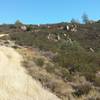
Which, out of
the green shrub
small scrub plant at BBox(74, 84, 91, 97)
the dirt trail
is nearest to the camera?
the dirt trail

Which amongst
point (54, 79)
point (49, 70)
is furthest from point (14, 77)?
point (49, 70)

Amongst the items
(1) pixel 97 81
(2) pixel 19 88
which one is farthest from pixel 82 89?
(2) pixel 19 88

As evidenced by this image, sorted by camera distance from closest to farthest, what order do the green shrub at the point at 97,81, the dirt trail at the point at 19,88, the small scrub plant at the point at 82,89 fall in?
the dirt trail at the point at 19,88
the small scrub plant at the point at 82,89
the green shrub at the point at 97,81

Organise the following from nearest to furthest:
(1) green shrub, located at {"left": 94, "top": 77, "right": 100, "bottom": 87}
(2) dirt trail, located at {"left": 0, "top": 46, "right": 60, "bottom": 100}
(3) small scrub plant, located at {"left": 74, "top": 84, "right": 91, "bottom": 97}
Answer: (2) dirt trail, located at {"left": 0, "top": 46, "right": 60, "bottom": 100} → (3) small scrub plant, located at {"left": 74, "top": 84, "right": 91, "bottom": 97} → (1) green shrub, located at {"left": 94, "top": 77, "right": 100, "bottom": 87}

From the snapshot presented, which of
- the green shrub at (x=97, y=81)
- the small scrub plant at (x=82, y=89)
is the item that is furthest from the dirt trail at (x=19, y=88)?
the green shrub at (x=97, y=81)

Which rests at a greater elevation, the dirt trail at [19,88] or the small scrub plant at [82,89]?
the dirt trail at [19,88]

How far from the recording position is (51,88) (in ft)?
54.7

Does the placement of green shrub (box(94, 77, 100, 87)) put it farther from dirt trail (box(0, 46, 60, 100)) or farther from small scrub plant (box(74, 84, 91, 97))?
dirt trail (box(0, 46, 60, 100))

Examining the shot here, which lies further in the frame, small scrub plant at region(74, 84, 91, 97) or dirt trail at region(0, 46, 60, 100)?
small scrub plant at region(74, 84, 91, 97)

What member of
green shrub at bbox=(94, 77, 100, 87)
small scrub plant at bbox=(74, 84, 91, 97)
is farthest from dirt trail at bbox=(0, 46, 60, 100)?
green shrub at bbox=(94, 77, 100, 87)

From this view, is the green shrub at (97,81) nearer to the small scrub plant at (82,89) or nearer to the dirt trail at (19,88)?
the small scrub plant at (82,89)

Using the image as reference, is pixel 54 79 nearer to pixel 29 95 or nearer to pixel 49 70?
pixel 49 70

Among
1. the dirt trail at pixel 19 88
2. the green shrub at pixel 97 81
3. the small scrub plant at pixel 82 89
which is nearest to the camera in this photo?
the dirt trail at pixel 19 88

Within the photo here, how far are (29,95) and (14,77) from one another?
2918 mm
